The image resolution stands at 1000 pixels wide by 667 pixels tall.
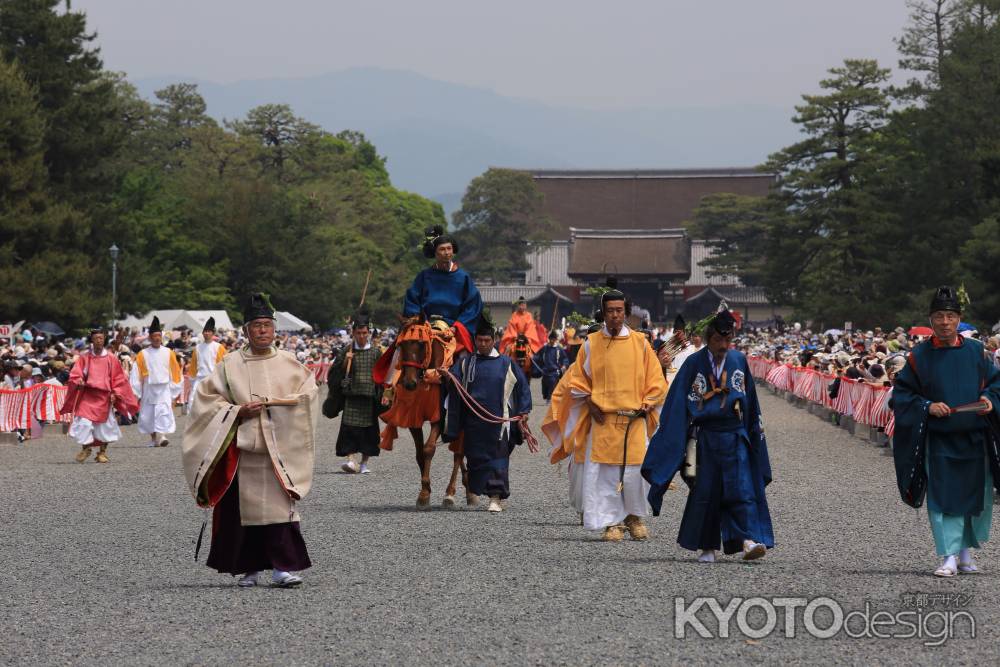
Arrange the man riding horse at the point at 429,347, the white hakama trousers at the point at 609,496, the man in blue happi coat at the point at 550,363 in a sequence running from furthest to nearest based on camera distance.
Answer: the man in blue happi coat at the point at 550,363, the man riding horse at the point at 429,347, the white hakama trousers at the point at 609,496

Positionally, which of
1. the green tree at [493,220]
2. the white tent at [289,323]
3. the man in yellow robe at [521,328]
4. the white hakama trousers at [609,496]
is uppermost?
the green tree at [493,220]

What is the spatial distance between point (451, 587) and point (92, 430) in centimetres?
1096

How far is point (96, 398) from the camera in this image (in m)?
18.3

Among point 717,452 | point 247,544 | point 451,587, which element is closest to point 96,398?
point 247,544

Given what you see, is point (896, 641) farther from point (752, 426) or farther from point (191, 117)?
point (191, 117)

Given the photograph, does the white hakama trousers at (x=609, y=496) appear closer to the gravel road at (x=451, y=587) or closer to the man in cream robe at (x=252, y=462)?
the gravel road at (x=451, y=587)

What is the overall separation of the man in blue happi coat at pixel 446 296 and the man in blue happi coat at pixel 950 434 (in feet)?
14.5

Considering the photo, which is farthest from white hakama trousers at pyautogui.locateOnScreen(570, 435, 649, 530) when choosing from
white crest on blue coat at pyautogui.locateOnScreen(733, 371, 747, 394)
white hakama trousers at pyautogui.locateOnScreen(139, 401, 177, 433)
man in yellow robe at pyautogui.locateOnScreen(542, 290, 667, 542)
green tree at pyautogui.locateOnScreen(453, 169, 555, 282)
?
green tree at pyautogui.locateOnScreen(453, 169, 555, 282)

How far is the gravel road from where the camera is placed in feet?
21.9

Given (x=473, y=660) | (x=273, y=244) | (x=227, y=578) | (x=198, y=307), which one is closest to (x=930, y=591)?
(x=473, y=660)

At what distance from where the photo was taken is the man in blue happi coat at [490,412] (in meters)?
12.5

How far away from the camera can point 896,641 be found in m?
6.89

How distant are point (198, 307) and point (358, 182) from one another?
23441 millimetres

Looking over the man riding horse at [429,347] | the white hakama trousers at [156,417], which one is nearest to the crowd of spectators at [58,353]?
the white hakama trousers at [156,417]
